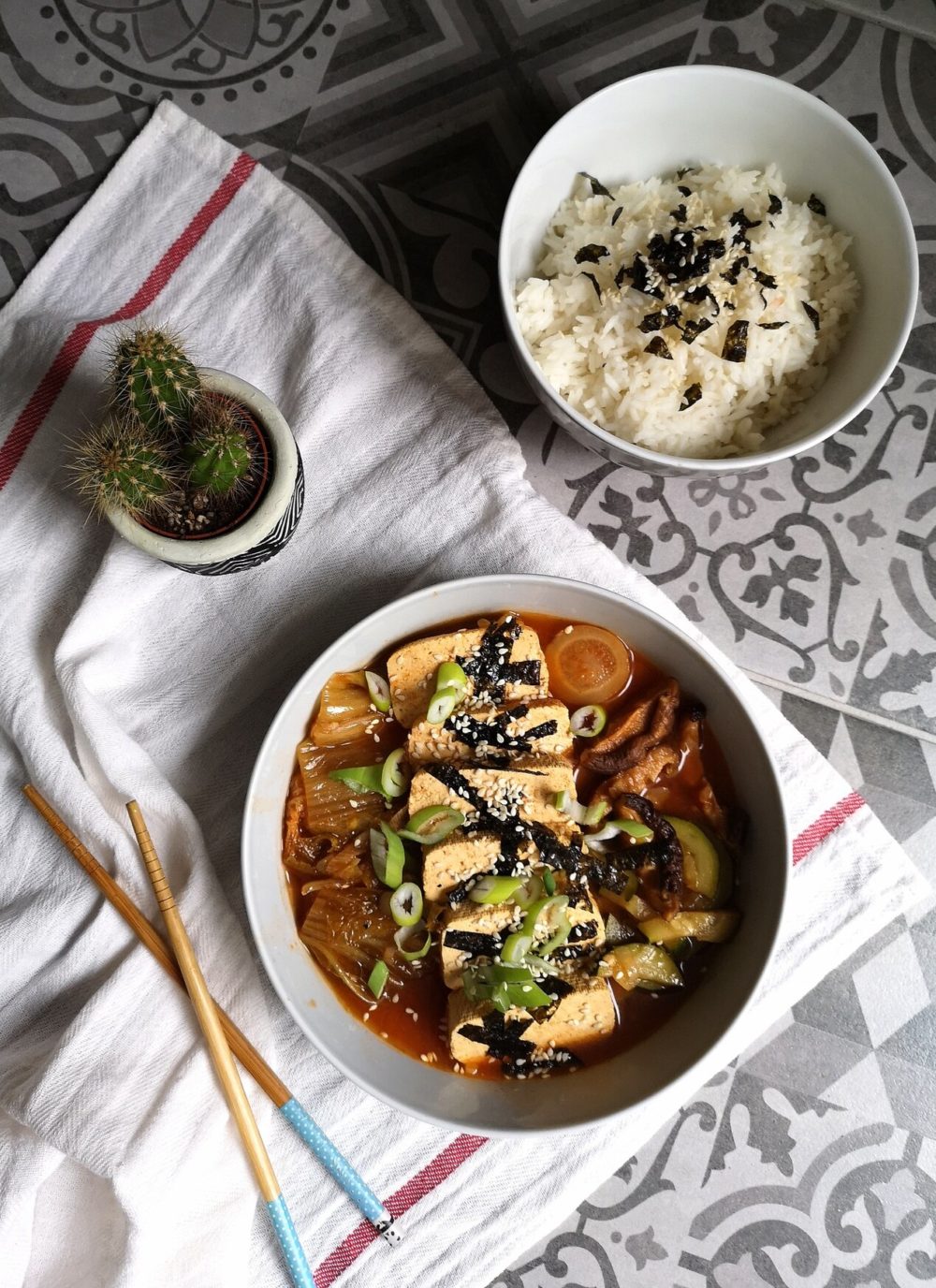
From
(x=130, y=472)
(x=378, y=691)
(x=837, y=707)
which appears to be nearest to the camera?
(x=130, y=472)

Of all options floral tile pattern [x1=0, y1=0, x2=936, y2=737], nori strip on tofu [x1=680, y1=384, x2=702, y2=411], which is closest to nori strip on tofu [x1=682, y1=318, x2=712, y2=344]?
nori strip on tofu [x1=680, y1=384, x2=702, y2=411]

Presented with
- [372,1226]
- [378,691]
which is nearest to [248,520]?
[378,691]

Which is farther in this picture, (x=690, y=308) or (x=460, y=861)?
(x=690, y=308)

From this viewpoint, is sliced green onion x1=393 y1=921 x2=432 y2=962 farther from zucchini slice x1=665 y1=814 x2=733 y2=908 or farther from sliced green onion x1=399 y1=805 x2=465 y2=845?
zucchini slice x1=665 y1=814 x2=733 y2=908

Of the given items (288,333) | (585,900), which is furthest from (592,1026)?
(288,333)

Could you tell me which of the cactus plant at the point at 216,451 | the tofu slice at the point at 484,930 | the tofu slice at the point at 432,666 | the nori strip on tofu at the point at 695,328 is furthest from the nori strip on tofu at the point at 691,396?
the tofu slice at the point at 484,930

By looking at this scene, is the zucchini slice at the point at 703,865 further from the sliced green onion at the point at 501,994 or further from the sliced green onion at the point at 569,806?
the sliced green onion at the point at 501,994

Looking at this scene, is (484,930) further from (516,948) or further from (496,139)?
(496,139)
